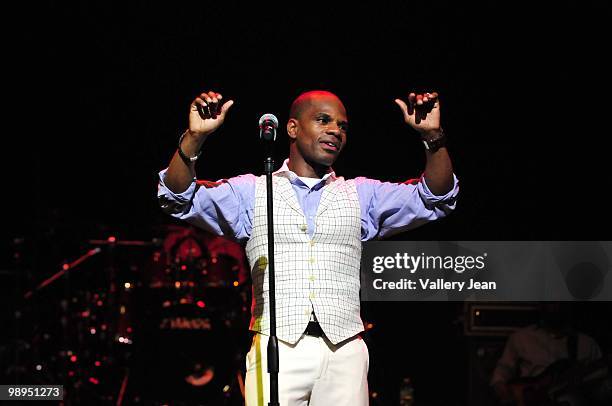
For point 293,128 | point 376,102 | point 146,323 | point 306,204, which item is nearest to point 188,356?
point 146,323

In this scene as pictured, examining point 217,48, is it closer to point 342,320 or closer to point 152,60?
point 152,60

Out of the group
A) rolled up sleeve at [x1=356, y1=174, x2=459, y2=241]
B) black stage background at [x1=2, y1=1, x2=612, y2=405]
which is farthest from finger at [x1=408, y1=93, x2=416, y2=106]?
black stage background at [x1=2, y1=1, x2=612, y2=405]

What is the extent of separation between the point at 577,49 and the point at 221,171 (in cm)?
232

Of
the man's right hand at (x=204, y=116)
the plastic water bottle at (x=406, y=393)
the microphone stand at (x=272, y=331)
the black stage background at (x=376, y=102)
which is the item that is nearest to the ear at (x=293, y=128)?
the man's right hand at (x=204, y=116)

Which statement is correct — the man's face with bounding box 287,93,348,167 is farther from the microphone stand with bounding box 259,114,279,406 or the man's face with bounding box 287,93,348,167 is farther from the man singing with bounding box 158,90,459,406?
the microphone stand with bounding box 259,114,279,406

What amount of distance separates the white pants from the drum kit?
320 centimetres

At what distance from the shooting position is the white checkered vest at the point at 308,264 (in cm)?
255

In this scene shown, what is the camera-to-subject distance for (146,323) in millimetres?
6012

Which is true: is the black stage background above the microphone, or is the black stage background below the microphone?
above

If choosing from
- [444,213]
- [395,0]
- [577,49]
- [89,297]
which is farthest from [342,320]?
[89,297]

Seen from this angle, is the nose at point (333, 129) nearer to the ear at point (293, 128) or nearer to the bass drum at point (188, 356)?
the ear at point (293, 128)

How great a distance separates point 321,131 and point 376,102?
238cm

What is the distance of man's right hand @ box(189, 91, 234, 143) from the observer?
8.48ft

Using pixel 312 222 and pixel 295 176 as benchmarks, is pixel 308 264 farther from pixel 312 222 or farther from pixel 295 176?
pixel 295 176
